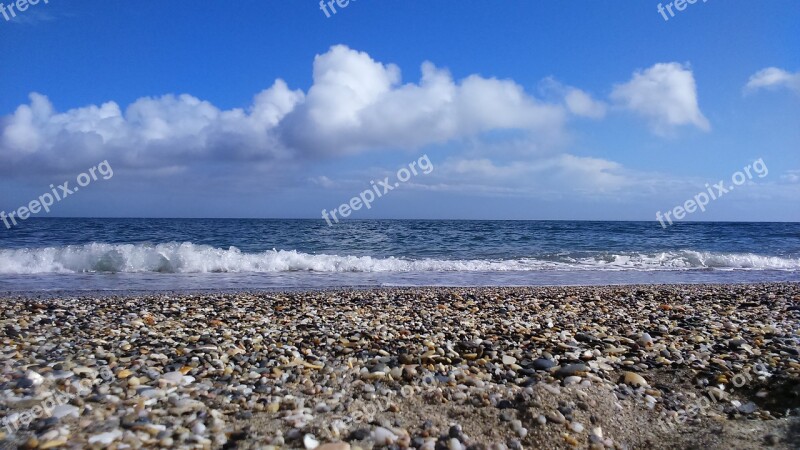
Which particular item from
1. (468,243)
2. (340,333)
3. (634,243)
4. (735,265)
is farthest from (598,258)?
(340,333)

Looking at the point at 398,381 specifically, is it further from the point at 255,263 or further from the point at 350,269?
the point at 255,263

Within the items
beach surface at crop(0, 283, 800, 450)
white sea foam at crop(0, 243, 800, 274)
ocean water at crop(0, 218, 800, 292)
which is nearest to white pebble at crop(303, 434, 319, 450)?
beach surface at crop(0, 283, 800, 450)

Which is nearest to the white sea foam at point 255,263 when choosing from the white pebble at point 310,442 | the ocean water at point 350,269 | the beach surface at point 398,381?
the ocean water at point 350,269

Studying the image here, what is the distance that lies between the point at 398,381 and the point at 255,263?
16.6m

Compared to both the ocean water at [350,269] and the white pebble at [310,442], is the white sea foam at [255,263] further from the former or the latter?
the white pebble at [310,442]

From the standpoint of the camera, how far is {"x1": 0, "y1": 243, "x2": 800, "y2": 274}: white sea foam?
1894 cm

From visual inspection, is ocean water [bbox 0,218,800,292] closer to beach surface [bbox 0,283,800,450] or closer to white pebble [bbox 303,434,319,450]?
beach surface [bbox 0,283,800,450]

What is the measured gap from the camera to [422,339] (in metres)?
6.27

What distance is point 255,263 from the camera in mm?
20359

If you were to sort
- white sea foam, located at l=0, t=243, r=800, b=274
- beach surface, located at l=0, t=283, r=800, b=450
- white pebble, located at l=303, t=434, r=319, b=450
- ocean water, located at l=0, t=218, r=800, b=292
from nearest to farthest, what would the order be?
white pebble, located at l=303, t=434, r=319, b=450
beach surface, located at l=0, t=283, r=800, b=450
ocean water, located at l=0, t=218, r=800, b=292
white sea foam, located at l=0, t=243, r=800, b=274

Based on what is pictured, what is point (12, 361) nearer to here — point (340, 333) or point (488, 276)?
point (340, 333)

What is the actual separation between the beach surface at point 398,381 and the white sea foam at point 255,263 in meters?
11.9

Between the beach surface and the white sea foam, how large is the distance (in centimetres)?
1187

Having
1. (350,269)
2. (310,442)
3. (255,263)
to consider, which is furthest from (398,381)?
(255,263)
